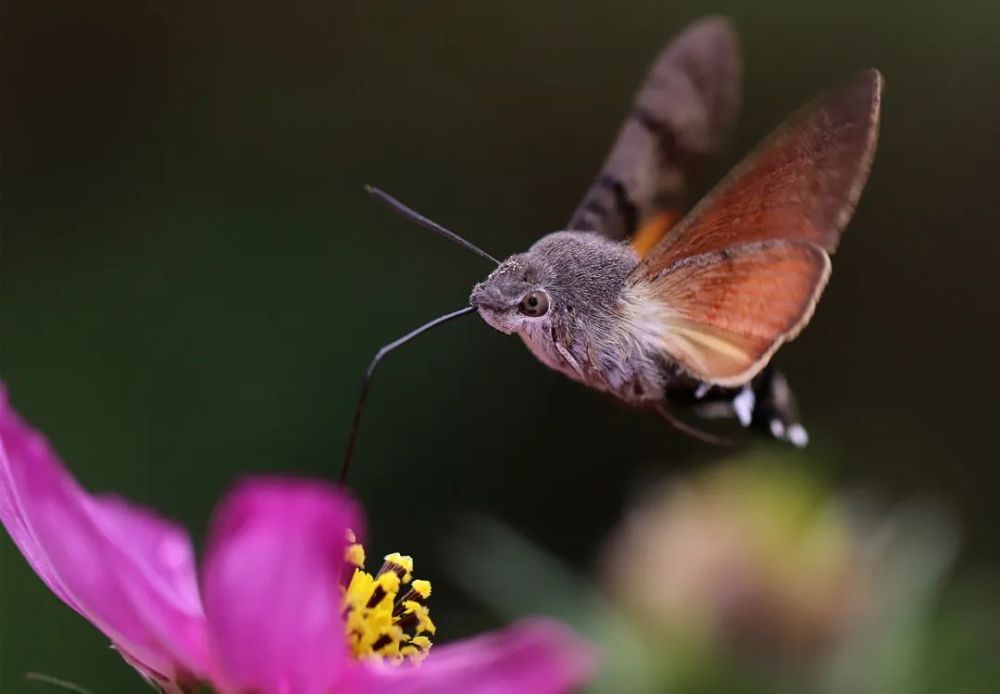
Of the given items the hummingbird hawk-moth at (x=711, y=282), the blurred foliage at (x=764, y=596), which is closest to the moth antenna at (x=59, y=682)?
the hummingbird hawk-moth at (x=711, y=282)

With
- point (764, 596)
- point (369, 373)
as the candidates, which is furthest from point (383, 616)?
point (764, 596)

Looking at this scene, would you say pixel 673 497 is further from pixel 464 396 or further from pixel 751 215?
pixel 464 396

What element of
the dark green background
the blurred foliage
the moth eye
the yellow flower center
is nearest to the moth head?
the moth eye

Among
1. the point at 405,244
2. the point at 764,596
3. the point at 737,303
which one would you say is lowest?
the point at 405,244

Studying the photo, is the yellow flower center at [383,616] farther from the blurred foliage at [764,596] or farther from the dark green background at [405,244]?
the dark green background at [405,244]

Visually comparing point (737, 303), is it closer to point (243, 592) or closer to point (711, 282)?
point (711, 282)

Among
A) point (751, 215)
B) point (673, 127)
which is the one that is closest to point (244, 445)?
Answer: point (673, 127)

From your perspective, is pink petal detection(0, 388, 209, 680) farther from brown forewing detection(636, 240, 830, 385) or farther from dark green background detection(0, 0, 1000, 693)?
dark green background detection(0, 0, 1000, 693)
